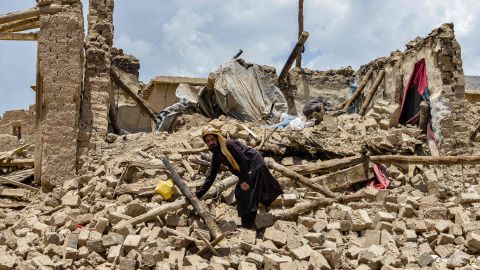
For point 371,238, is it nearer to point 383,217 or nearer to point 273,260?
point 383,217

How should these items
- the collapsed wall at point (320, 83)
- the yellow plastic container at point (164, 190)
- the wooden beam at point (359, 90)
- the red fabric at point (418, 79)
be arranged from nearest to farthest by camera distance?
the yellow plastic container at point (164, 190) → the red fabric at point (418, 79) → the wooden beam at point (359, 90) → the collapsed wall at point (320, 83)

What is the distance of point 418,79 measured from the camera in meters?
10.8

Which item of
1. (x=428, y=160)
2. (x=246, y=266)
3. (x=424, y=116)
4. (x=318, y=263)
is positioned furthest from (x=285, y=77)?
(x=246, y=266)

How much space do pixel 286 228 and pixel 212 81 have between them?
242 inches

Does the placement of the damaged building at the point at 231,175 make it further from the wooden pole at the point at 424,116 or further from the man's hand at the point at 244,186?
the man's hand at the point at 244,186

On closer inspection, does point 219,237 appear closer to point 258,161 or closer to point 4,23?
point 258,161

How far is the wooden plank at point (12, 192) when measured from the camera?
8297mm

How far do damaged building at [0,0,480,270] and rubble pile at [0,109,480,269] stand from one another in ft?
0.07

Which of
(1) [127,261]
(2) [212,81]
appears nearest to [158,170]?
(1) [127,261]

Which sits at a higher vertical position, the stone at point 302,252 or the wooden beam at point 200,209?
the wooden beam at point 200,209

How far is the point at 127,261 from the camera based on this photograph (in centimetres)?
545

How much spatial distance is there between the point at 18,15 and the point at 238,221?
16.3 ft

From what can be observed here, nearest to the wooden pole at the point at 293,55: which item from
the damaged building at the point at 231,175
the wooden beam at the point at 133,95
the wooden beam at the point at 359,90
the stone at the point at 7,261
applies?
the damaged building at the point at 231,175

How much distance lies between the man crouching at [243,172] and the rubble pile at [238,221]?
0.72ft
